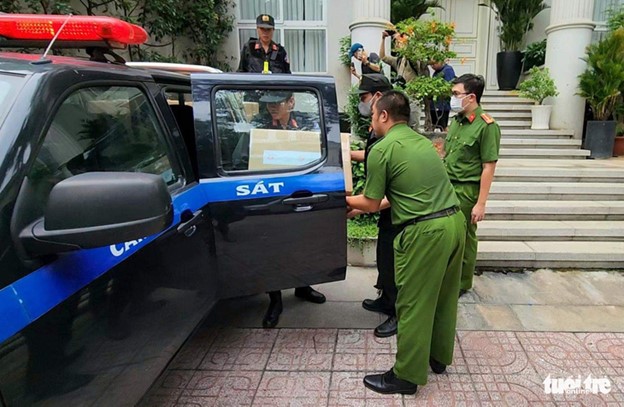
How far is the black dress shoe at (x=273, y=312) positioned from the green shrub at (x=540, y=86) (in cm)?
600

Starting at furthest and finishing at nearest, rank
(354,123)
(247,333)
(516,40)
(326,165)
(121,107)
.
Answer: (516,40), (354,123), (247,333), (326,165), (121,107)

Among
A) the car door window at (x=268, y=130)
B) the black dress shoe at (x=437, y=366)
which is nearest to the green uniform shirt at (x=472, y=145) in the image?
the car door window at (x=268, y=130)

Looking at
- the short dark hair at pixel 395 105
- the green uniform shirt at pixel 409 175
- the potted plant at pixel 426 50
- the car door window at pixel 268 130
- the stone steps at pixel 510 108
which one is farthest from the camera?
the stone steps at pixel 510 108

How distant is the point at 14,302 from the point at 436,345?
2135mm

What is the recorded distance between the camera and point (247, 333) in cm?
300

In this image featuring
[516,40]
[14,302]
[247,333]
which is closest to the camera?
[14,302]

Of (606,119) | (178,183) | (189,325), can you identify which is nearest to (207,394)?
(189,325)

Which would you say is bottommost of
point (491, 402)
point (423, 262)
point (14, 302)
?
point (491, 402)

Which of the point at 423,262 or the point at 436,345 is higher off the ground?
the point at 423,262

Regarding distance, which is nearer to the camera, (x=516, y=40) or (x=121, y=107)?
(x=121, y=107)

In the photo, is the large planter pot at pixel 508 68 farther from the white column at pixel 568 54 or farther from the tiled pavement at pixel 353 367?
the tiled pavement at pixel 353 367

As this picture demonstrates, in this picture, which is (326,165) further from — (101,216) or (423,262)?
(101,216)

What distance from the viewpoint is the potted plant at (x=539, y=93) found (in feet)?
21.8

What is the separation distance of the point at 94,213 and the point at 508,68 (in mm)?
8912
